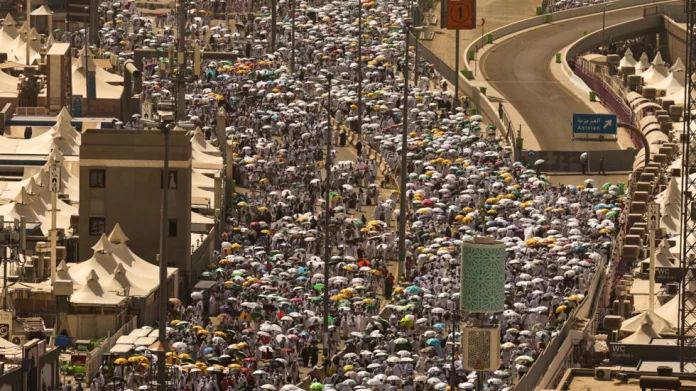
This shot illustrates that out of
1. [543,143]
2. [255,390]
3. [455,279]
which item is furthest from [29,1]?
[255,390]

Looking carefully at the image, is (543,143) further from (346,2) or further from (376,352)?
(376,352)

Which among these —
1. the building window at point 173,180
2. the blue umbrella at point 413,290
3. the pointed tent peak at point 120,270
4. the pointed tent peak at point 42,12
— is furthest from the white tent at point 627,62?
the pointed tent peak at point 120,270

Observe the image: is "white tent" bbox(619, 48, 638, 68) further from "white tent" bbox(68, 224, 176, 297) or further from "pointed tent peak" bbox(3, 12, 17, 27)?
"white tent" bbox(68, 224, 176, 297)

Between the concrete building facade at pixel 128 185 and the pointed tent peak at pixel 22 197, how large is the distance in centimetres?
373

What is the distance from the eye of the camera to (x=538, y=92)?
7170 inches

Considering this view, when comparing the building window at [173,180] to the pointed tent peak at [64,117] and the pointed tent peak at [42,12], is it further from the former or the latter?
the pointed tent peak at [42,12]

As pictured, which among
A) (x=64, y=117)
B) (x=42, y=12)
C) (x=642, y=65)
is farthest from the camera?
(x=42, y=12)

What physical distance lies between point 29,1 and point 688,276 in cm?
8091

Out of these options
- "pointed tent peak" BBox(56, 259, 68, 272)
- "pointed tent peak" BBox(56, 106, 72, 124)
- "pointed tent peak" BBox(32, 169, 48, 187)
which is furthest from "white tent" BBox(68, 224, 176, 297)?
"pointed tent peak" BBox(56, 106, 72, 124)

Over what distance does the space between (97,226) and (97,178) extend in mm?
1901

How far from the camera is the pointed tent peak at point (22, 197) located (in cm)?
12789

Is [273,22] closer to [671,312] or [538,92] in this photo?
[538,92]

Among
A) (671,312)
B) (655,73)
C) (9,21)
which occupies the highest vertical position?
(9,21)

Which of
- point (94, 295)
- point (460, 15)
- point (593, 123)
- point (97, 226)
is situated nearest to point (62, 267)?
point (94, 295)
